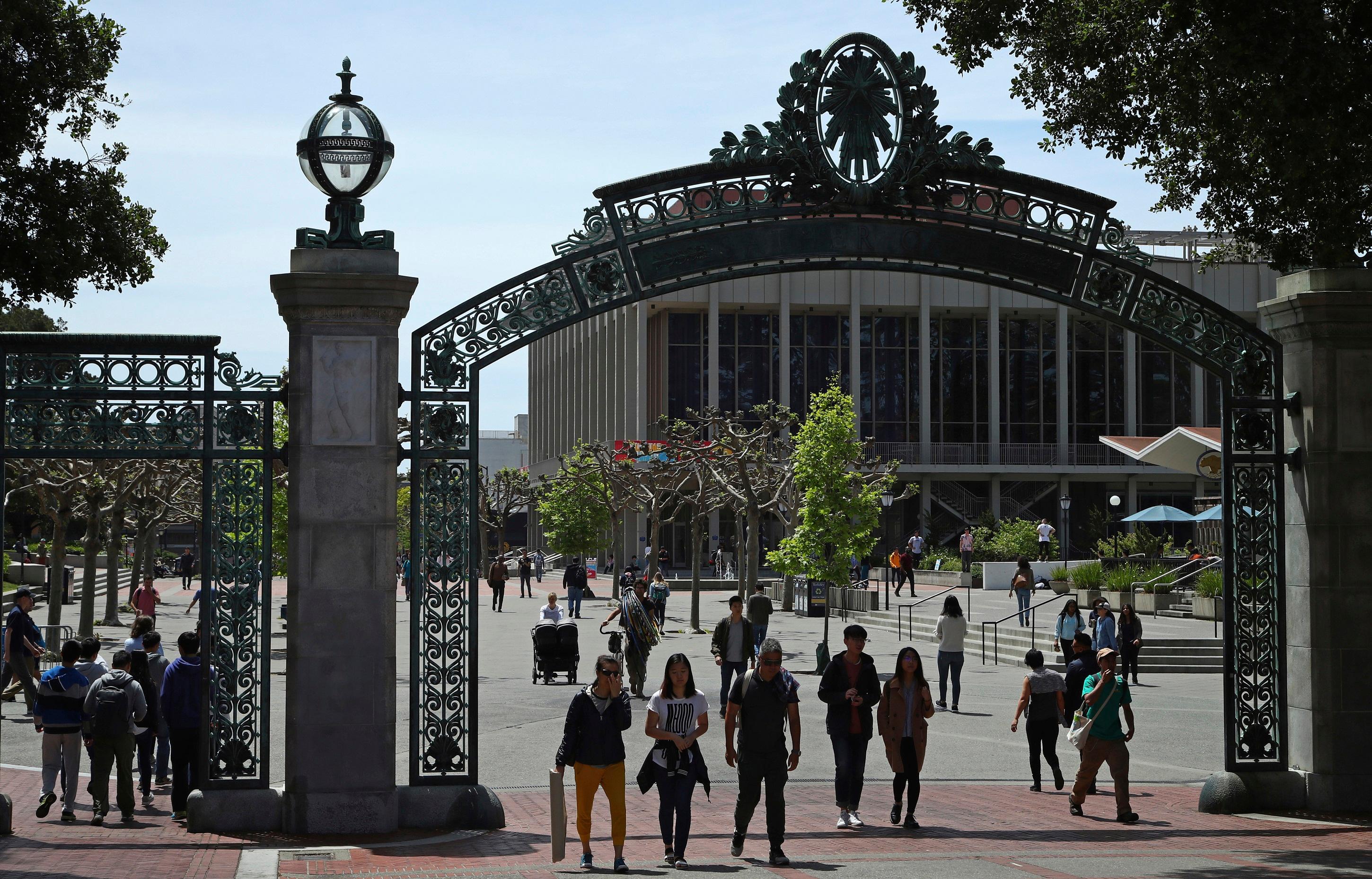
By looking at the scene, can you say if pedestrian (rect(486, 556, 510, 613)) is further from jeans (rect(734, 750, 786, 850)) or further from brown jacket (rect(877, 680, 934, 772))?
jeans (rect(734, 750, 786, 850))

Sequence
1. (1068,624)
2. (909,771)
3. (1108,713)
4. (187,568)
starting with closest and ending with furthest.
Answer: (909,771) → (1108,713) → (1068,624) → (187,568)

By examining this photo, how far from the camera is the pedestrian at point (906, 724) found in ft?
38.5

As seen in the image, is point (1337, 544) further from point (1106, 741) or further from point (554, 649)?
point (554, 649)

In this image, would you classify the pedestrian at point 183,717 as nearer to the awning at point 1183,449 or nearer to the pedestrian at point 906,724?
the pedestrian at point 906,724

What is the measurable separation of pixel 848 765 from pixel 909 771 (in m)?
0.55

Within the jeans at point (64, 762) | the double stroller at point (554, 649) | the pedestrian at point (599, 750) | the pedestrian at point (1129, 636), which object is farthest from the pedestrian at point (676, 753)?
the pedestrian at point (1129, 636)

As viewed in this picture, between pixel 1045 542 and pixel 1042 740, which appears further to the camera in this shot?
pixel 1045 542

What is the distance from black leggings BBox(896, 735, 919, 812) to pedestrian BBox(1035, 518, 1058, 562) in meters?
37.5

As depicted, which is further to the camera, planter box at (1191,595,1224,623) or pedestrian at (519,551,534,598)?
pedestrian at (519,551,534,598)

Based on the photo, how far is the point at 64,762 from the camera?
11938 mm

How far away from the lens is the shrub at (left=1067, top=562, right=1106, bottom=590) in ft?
120

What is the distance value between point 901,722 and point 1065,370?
58.8 metres

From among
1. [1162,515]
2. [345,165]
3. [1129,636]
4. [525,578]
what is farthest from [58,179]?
[525,578]

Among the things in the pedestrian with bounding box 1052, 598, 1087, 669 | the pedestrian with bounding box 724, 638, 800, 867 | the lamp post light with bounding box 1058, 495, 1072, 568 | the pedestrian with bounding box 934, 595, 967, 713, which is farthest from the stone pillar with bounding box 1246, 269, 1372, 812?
the lamp post light with bounding box 1058, 495, 1072, 568
